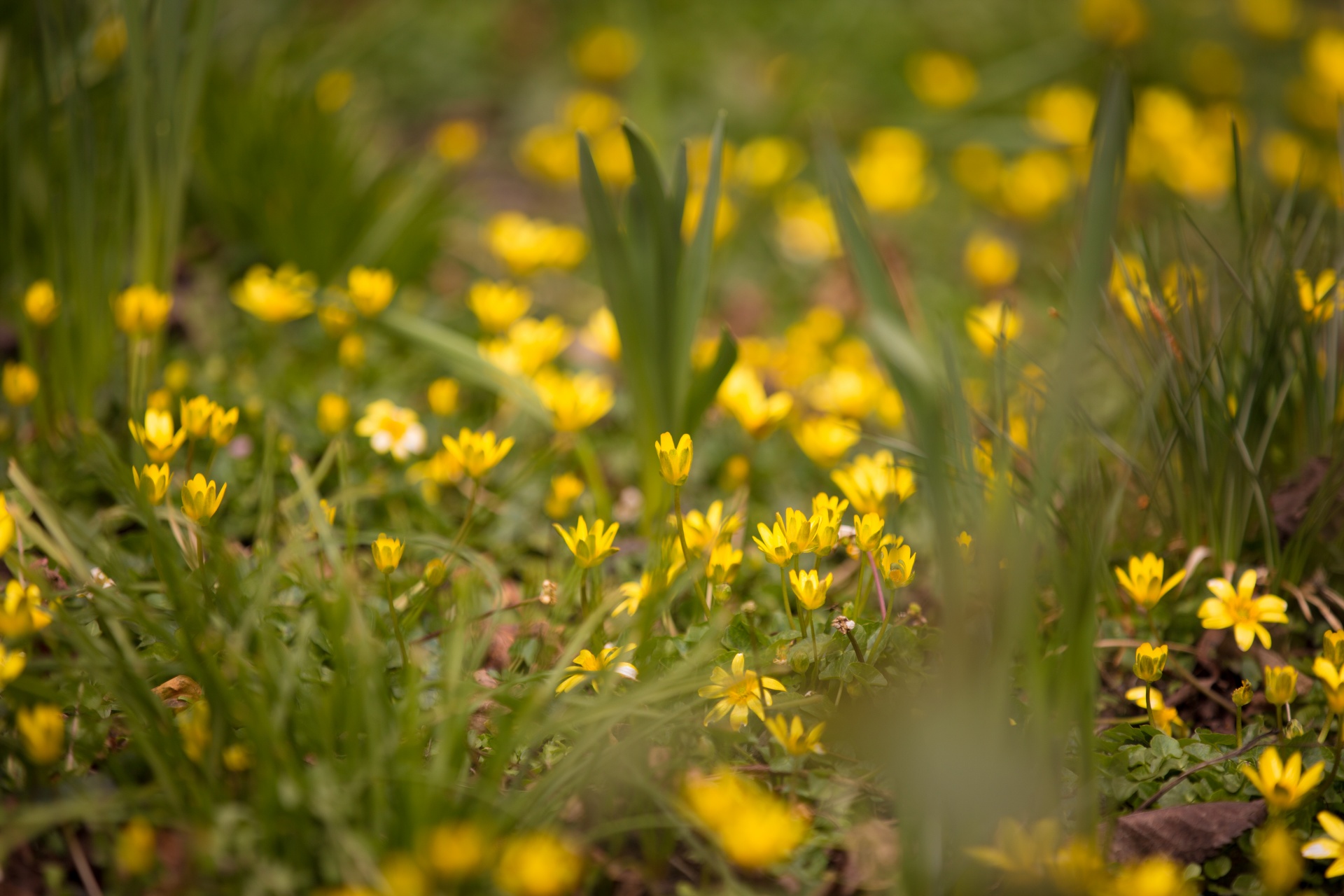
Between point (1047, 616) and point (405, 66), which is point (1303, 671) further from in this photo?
point (405, 66)

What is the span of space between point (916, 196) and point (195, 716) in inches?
105

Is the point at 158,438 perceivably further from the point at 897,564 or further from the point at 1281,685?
the point at 1281,685

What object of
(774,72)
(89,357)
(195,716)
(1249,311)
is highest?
(774,72)

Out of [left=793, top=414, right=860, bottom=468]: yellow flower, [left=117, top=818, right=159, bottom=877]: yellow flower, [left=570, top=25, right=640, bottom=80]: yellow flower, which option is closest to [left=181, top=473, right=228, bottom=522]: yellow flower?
[left=117, top=818, right=159, bottom=877]: yellow flower

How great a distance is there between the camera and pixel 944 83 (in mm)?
3684

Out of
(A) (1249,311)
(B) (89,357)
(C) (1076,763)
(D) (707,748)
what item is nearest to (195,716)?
(D) (707,748)

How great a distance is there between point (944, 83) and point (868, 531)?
115 inches

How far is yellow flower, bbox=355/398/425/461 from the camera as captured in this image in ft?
6.01

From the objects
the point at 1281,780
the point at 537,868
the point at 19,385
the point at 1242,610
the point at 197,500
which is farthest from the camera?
the point at 19,385

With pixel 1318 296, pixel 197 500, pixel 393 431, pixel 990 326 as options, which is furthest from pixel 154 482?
pixel 1318 296

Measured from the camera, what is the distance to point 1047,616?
1656 mm

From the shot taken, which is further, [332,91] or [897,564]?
[332,91]

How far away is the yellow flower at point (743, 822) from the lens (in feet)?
3.18

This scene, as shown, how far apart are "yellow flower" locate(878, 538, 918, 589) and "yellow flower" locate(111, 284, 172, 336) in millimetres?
1449
